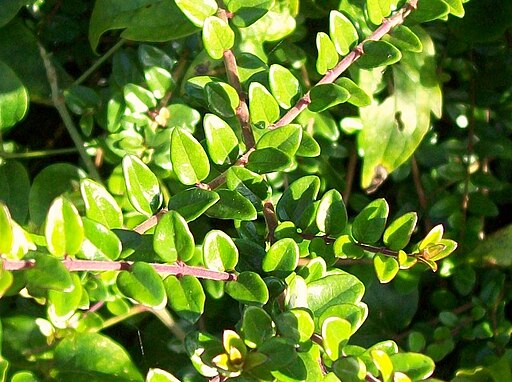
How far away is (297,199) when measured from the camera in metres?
0.63

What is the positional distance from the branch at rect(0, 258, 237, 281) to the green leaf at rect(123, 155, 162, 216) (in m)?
0.07

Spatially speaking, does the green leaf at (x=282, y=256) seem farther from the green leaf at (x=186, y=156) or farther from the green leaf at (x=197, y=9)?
the green leaf at (x=197, y=9)

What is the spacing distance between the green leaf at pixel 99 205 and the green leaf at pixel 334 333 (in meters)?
0.17

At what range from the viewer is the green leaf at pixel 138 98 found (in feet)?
2.63

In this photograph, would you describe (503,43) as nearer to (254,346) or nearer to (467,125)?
(467,125)

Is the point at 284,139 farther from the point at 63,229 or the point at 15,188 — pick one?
Answer: the point at 15,188

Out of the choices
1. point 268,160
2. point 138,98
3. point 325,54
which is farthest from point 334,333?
point 138,98

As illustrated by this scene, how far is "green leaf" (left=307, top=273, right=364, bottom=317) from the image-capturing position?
564mm

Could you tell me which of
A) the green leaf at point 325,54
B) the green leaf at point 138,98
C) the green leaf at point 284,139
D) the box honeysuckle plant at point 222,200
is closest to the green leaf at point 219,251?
the box honeysuckle plant at point 222,200

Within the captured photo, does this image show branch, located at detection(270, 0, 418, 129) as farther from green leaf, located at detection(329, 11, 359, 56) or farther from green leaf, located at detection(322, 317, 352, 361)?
green leaf, located at detection(322, 317, 352, 361)

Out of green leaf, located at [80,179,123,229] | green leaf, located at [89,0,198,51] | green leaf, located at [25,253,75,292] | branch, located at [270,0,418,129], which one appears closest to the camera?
green leaf, located at [25,253,75,292]

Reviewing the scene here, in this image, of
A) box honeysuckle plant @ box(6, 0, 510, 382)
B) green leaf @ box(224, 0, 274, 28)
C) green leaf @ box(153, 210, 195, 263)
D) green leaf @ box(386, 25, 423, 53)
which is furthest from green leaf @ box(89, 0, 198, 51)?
green leaf @ box(153, 210, 195, 263)

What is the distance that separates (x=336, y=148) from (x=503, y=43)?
0.95ft

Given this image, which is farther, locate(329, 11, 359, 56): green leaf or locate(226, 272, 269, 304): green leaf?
locate(329, 11, 359, 56): green leaf
